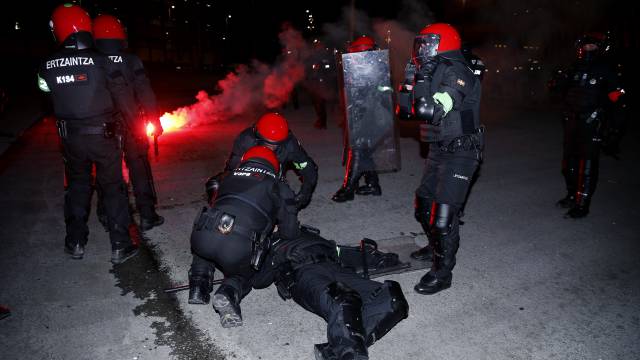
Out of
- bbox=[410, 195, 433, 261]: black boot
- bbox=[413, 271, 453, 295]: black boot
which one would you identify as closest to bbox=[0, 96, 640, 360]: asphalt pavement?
bbox=[413, 271, 453, 295]: black boot

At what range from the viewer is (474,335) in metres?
3.03

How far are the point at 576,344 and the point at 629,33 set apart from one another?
1619 centimetres

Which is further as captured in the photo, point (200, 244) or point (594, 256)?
point (594, 256)

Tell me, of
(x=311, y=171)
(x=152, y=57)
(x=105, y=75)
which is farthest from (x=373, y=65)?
(x=152, y=57)

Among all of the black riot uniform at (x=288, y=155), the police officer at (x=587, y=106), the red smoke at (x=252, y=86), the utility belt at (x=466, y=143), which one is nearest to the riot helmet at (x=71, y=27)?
the black riot uniform at (x=288, y=155)

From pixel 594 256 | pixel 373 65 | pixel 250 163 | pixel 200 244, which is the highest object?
pixel 373 65

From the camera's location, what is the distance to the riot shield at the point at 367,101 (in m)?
6.08

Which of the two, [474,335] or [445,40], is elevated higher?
[445,40]

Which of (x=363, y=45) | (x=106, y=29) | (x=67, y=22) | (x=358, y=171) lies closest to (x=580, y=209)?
(x=358, y=171)

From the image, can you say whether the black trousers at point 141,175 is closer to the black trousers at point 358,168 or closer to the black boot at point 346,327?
the black trousers at point 358,168

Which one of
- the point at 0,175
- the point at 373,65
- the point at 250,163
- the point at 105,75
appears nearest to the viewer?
the point at 250,163

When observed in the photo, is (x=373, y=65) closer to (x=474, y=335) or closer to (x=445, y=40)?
(x=445, y=40)

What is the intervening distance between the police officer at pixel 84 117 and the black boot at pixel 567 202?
5.02m

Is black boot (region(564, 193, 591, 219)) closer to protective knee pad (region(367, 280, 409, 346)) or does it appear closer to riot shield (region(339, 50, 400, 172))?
riot shield (region(339, 50, 400, 172))
